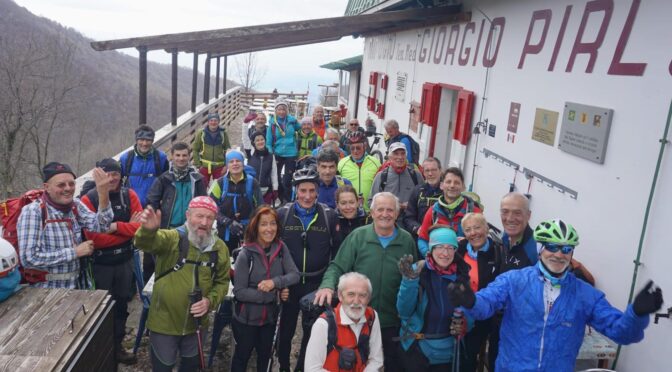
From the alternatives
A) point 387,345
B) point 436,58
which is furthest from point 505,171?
point 436,58

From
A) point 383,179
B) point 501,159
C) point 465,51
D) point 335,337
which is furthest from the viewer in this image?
point 465,51

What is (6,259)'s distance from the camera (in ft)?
10.2

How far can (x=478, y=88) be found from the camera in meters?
7.20

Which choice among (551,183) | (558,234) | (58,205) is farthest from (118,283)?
(551,183)

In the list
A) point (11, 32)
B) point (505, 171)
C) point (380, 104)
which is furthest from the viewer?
point (11, 32)

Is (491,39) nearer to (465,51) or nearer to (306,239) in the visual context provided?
(465,51)

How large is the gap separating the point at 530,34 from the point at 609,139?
6.93 feet

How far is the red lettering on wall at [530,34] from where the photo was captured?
5.27 meters

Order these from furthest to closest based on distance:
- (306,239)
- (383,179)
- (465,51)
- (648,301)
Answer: (465,51) → (383,179) → (306,239) → (648,301)

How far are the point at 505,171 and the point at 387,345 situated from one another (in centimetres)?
326

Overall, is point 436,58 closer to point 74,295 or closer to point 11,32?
point 74,295

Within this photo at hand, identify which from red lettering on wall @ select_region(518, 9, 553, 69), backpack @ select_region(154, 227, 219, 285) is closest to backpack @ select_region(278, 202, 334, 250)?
backpack @ select_region(154, 227, 219, 285)

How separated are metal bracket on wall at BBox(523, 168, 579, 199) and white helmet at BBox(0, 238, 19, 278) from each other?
4.52m

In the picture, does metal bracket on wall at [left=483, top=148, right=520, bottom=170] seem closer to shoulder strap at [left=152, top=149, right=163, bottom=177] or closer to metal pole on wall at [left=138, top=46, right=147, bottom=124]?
shoulder strap at [left=152, top=149, right=163, bottom=177]
